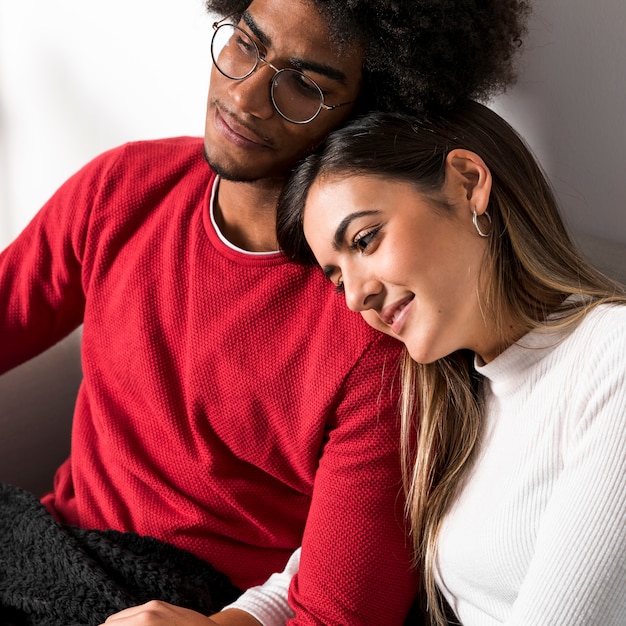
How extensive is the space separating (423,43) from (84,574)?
81 centimetres

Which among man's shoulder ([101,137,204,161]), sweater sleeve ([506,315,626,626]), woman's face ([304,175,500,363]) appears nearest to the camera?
sweater sleeve ([506,315,626,626])

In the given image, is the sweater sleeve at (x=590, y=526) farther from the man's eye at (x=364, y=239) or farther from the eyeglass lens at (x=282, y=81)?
the eyeglass lens at (x=282, y=81)

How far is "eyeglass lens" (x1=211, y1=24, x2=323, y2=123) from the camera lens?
1.11 meters

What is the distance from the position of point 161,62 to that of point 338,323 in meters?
0.73

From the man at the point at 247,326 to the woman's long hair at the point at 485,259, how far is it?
34mm

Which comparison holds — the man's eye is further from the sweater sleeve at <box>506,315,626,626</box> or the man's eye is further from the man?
the sweater sleeve at <box>506,315,626,626</box>

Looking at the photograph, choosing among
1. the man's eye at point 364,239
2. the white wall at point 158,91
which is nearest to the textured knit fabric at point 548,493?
the man's eye at point 364,239

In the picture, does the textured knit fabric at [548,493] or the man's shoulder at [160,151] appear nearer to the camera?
the textured knit fabric at [548,493]

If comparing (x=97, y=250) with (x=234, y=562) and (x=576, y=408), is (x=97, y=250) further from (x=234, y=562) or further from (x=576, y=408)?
(x=576, y=408)

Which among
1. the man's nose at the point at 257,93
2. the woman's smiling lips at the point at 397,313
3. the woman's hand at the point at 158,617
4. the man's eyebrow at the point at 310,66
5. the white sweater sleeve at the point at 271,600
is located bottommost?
the white sweater sleeve at the point at 271,600

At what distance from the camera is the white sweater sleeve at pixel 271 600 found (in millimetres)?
1221

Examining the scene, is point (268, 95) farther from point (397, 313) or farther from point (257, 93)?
point (397, 313)

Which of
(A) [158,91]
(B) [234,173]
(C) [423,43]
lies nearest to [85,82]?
(A) [158,91]

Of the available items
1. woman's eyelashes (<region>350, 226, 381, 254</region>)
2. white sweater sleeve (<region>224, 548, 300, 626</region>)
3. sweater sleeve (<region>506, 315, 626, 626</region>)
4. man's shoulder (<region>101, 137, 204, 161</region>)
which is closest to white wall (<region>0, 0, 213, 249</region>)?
man's shoulder (<region>101, 137, 204, 161</region>)
